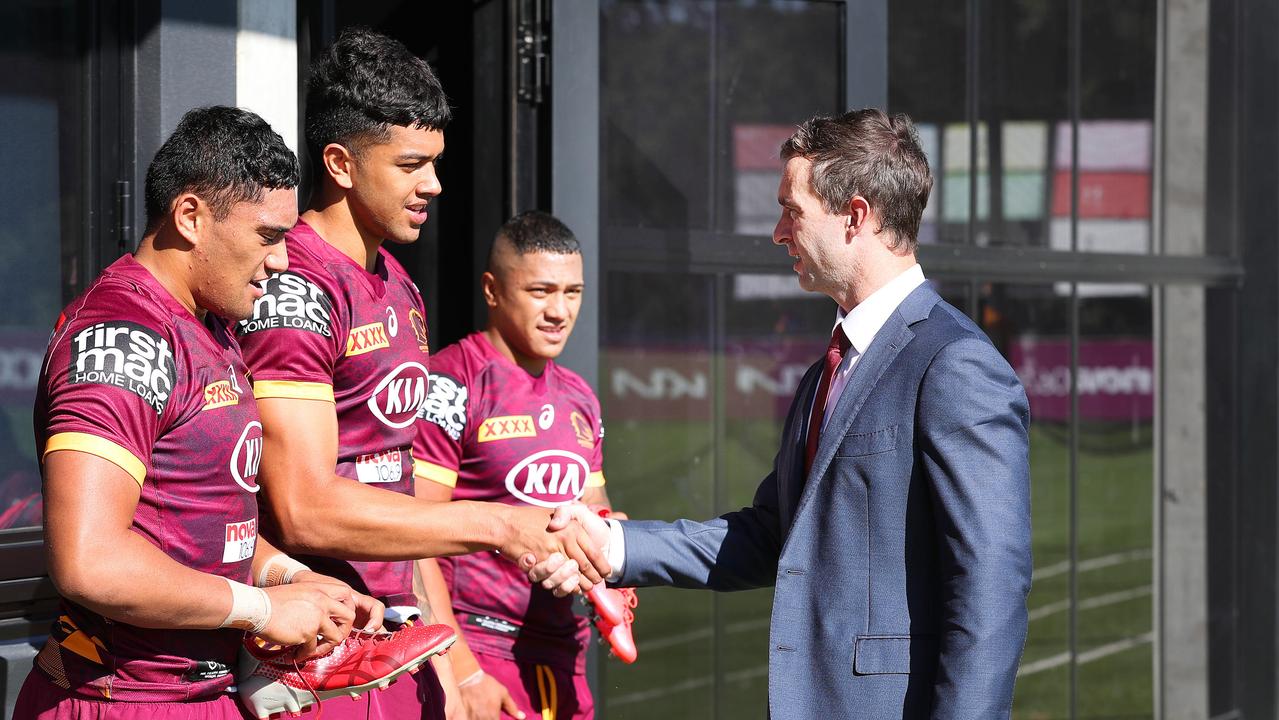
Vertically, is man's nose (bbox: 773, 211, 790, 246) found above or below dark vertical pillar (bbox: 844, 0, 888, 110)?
below

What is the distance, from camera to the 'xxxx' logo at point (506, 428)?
3127 mm

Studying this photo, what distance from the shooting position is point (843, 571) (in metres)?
2.23

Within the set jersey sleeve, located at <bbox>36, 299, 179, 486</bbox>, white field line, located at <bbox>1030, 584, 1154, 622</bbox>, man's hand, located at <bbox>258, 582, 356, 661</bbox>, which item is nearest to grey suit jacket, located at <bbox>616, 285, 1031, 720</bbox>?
man's hand, located at <bbox>258, 582, 356, 661</bbox>

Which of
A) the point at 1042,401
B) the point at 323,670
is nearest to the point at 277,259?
the point at 323,670

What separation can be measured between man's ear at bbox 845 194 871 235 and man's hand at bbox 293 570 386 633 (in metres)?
1.11

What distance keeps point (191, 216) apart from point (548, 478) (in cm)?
131

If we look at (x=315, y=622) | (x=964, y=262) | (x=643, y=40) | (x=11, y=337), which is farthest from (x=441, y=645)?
(x=964, y=262)

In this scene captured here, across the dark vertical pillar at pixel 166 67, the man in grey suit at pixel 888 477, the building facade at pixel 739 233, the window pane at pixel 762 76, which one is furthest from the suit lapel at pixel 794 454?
the window pane at pixel 762 76

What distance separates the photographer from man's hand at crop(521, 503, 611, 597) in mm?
2746

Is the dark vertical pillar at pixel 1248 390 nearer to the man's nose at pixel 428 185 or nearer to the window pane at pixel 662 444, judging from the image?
the window pane at pixel 662 444

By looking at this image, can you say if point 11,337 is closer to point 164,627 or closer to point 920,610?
point 164,627

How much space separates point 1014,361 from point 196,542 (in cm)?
585

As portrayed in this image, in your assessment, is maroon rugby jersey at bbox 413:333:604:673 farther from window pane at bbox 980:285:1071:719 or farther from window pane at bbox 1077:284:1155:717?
window pane at bbox 1077:284:1155:717

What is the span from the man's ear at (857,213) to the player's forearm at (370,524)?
38.0 inches
